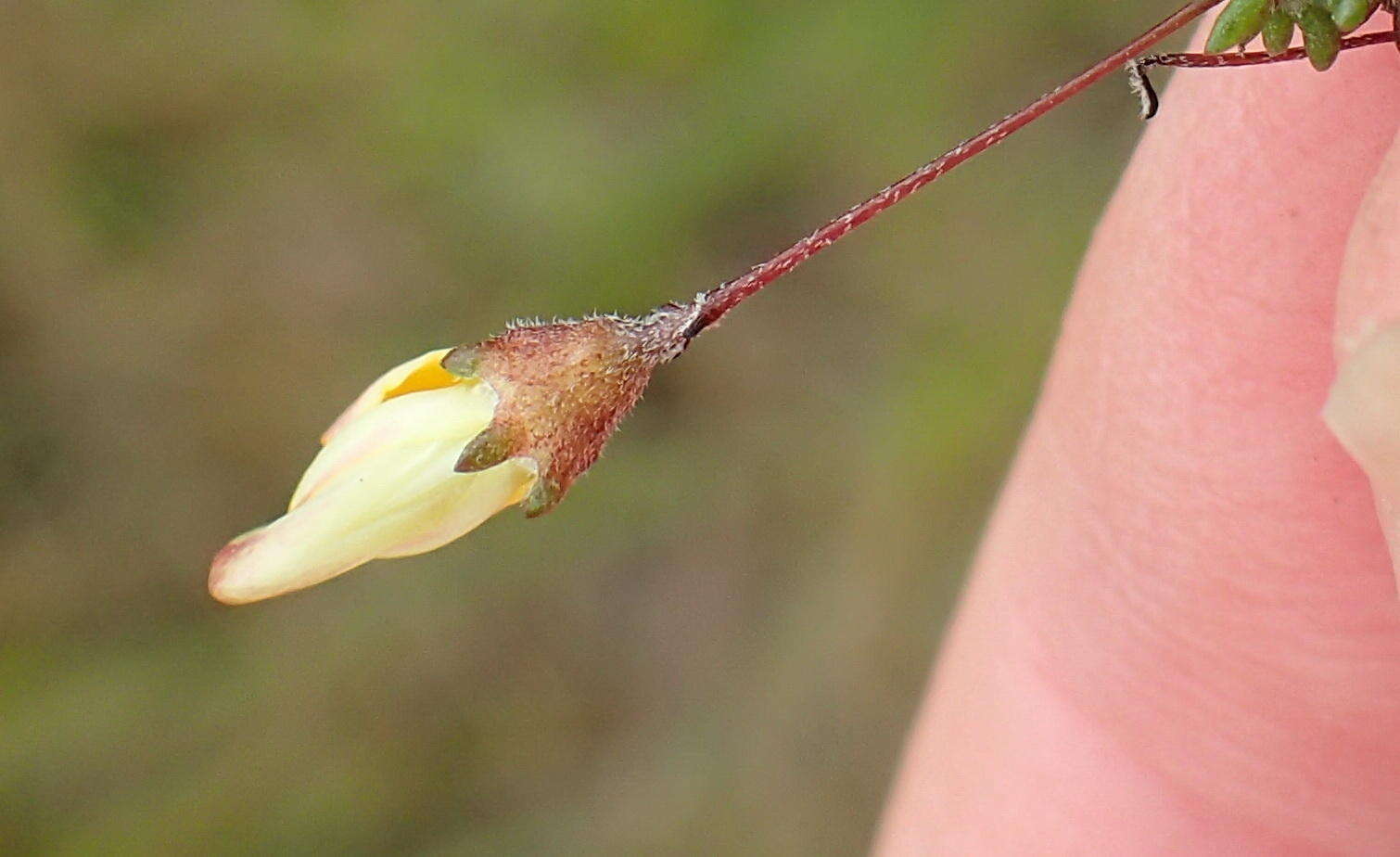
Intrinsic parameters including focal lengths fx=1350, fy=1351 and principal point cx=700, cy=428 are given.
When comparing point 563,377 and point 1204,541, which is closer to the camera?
point 563,377

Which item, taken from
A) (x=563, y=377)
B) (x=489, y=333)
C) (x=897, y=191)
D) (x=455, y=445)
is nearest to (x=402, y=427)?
(x=455, y=445)

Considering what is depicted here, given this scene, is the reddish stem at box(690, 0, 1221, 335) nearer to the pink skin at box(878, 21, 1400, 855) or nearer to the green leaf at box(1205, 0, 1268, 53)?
the green leaf at box(1205, 0, 1268, 53)

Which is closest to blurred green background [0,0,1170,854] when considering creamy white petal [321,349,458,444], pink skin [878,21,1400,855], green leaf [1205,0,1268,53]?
pink skin [878,21,1400,855]

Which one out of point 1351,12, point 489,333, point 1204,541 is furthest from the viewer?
point 489,333

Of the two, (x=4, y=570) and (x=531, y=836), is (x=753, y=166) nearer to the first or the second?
(x=531, y=836)

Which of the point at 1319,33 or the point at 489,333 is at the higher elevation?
the point at 489,333

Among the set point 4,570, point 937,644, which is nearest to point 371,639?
point 4,570

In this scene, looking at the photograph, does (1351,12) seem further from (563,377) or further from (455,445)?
A: (455,445)

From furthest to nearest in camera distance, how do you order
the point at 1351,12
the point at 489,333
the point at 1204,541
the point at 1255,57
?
the point at 489,333 < the point at 1204,541 < the point at 1255,57 < the point at 1351,12
